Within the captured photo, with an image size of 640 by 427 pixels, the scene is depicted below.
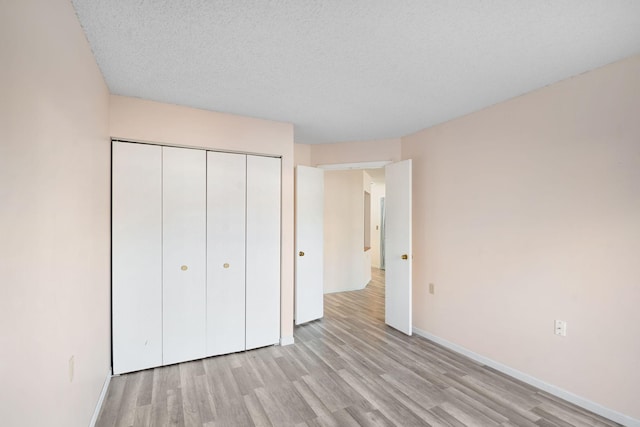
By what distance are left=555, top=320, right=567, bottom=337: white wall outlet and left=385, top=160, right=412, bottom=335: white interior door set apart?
139 centimetres

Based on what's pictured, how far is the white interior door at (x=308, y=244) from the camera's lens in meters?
3.81

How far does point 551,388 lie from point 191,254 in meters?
3.29

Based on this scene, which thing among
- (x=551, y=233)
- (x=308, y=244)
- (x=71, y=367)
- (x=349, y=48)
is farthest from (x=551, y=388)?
(x=71, y=367)

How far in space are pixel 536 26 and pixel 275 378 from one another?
3.09 metres

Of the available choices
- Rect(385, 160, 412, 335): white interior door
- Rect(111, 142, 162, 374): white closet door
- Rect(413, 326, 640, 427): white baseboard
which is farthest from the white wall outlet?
Rect(111, 142, 162, 374): white closet door

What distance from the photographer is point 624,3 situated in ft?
4.66

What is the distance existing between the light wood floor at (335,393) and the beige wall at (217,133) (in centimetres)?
68

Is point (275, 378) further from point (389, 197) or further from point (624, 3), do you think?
point (624, 3)

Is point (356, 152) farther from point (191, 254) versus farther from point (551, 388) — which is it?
point (551, 388)

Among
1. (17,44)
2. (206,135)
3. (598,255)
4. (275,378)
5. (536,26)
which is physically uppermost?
(536,26)

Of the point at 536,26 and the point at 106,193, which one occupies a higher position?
the point at 536,26

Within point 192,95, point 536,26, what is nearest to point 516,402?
point 536,26

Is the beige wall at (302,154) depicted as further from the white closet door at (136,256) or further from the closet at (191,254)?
the white closet door at (136,256)

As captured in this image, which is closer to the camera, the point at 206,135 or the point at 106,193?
the point at 106,193
